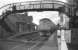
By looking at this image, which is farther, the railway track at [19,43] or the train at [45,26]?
the train at [45,26]

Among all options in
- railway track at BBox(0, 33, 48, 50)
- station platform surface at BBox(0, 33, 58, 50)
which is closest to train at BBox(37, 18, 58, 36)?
railway track at BBox(0, 33, 48, 50)

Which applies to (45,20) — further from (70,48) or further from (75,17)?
(70,48)

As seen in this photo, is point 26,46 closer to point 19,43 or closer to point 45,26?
point 19,43

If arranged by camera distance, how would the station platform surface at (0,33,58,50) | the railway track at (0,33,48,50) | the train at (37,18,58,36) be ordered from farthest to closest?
the train at (37,18,58,36) → the railway track at (0,33,48,50) → the station platform surface at (0,33,58,50)

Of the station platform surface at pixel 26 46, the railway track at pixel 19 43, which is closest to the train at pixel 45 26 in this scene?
the railway track at pixel 19 43

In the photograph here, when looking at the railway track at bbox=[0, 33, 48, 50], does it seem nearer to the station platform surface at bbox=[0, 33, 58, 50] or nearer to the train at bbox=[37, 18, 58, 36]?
the station platform surface at bbox=[0, 33, 58, 50]

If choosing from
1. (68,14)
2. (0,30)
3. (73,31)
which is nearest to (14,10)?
(0,30)

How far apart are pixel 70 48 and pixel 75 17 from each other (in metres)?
6.83

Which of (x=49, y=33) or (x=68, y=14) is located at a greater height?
(x=68, y=14)

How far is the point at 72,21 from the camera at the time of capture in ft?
91.2

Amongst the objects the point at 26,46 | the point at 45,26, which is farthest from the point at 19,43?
the point at 45,26

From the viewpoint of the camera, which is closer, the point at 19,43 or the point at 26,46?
the point at 26,46

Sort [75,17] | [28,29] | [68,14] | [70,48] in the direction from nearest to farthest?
[70,48] → [75,17] → [68,14] → [28,29]

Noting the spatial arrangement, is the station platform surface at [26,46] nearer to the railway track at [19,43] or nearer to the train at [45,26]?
the railway track at [19,43]
